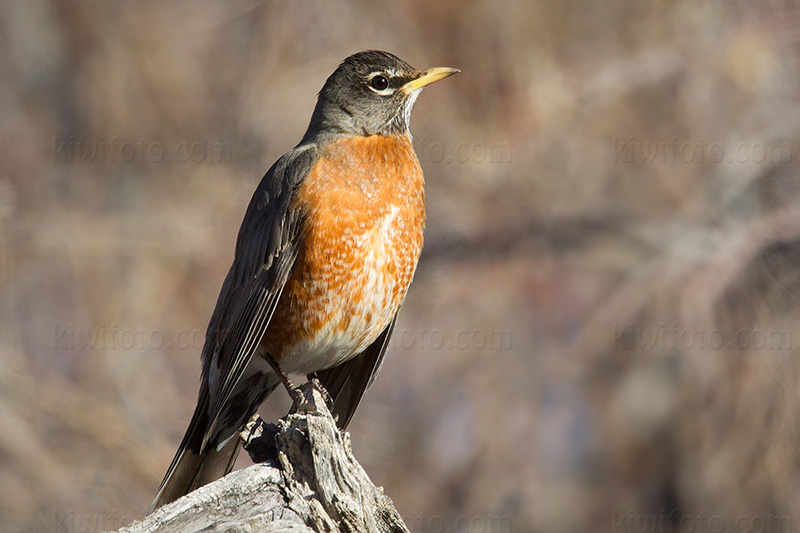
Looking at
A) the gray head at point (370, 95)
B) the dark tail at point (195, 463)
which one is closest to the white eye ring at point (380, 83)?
the gray head at point (370, 95)

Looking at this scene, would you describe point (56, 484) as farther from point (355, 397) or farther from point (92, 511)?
point (355, 397)

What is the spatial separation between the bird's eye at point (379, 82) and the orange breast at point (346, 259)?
49 cm

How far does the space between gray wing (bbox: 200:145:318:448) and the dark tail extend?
0.08m

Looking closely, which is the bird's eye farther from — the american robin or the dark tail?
the dark tail

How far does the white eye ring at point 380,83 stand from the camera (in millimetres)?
4848

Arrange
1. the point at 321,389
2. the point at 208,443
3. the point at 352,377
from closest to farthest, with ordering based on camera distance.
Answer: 1. the point at 208,443
2. the point at 321,389
3. the point at 352,377

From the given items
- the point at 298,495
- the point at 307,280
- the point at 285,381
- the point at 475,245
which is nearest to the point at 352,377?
the point at 285,381

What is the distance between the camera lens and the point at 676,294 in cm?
713

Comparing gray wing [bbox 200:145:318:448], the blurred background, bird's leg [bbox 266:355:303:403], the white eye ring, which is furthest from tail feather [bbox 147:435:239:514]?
the blurred background

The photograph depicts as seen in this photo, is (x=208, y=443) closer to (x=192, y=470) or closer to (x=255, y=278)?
(x=192, y=470)

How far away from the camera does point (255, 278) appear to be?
4.43 m

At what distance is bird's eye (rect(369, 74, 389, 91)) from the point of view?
485cm

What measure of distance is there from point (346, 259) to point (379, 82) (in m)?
1.13

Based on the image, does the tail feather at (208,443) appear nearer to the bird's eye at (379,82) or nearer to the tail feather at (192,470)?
the tail feather at (192,470)
